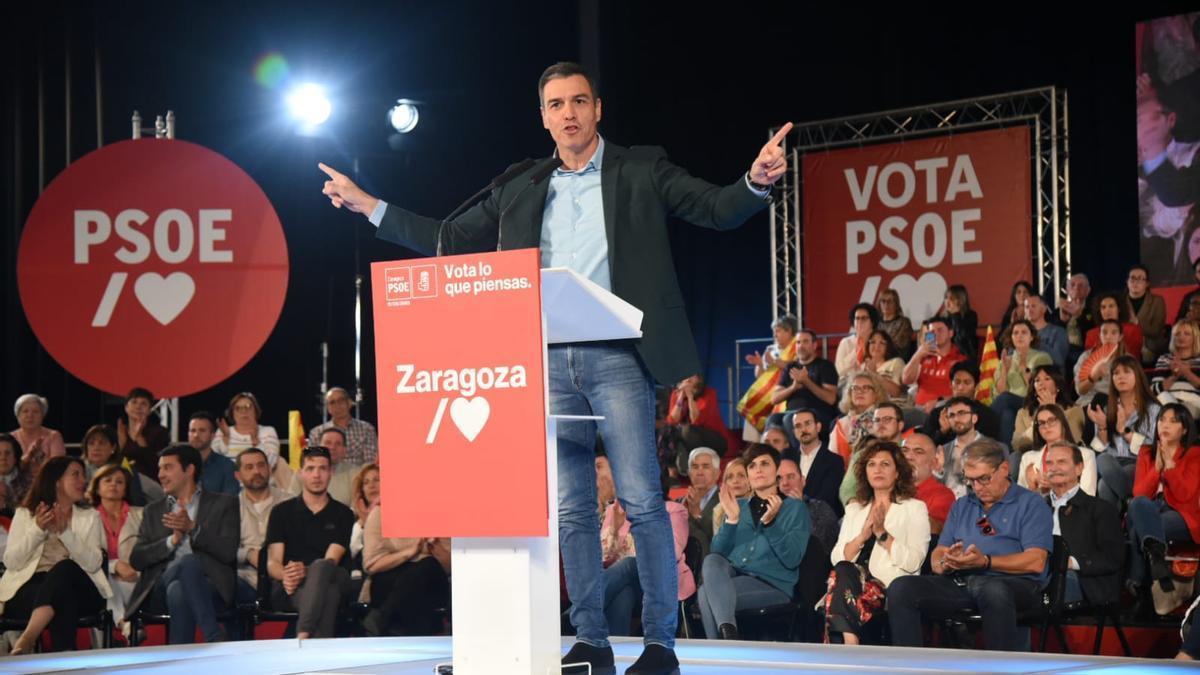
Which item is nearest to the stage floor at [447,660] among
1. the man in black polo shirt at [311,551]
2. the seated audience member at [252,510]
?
the man in black polo shirt at [311,551]

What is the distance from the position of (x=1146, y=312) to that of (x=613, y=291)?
600 cm

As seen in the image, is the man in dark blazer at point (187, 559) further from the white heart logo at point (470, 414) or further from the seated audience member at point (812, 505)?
the white heart logo at point (470, 414)

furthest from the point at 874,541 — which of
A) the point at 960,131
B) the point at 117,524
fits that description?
the point at 960,131

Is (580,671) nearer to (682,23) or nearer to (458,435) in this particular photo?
(458,435)

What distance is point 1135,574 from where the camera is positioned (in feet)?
17.9

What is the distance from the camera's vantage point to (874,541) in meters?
5.53

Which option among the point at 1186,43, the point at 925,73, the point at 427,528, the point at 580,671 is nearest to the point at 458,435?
the point at 427,528

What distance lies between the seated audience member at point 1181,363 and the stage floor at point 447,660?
12.4 feet

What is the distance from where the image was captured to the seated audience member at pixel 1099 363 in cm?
722

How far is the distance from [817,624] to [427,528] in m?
3.35

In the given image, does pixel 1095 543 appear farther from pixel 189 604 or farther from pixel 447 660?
pixel 189 604

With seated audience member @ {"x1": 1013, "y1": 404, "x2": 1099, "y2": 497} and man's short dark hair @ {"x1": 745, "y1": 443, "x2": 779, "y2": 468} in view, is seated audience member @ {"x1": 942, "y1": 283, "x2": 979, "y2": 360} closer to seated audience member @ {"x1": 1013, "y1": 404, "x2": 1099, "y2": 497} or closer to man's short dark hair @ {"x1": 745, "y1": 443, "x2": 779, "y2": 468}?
seated audience member @ {"x1": 1013, "y1": 404, "x2": 1099, "y2": 497}

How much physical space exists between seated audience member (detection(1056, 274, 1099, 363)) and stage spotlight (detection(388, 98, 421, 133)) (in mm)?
4393

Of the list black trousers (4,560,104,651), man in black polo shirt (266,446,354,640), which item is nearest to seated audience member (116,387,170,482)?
black trousers (4,560,104,651)
